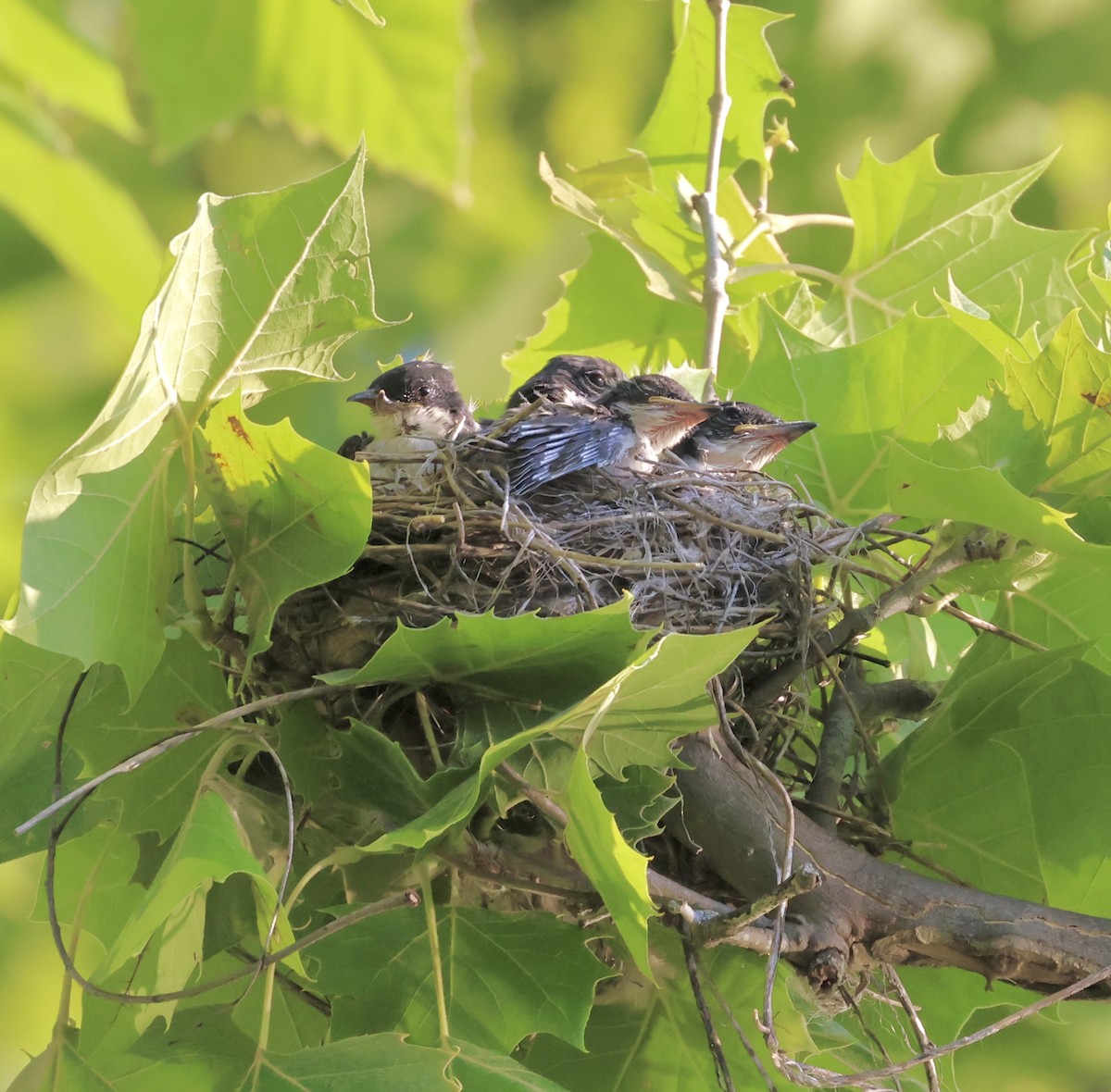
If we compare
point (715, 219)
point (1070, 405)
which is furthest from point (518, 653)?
point (715, 219)

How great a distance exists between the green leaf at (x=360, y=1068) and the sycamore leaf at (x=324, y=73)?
0.92 metres

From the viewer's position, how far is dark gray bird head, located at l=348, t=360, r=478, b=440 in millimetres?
2791

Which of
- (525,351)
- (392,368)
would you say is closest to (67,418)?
(392,368)

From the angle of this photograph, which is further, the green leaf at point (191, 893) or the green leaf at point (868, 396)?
the green leaf at point (868, 396)

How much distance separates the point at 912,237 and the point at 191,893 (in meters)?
1.89

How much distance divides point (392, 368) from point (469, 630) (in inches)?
58.2

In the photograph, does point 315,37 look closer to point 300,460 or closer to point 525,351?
point 300,460

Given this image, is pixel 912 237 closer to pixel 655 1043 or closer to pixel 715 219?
pixel 715 219

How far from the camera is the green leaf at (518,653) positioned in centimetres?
152

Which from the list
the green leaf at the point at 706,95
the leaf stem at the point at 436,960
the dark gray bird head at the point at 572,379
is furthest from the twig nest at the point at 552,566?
the green leaf at the point at 706,95

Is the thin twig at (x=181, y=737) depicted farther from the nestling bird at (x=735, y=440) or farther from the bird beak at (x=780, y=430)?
the nestling bird at (x=735, y=440)

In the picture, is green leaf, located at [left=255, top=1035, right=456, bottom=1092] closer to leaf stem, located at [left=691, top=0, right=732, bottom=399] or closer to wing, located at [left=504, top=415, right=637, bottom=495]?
wing, located at [left=504, top=415, right=637, bottom=495]

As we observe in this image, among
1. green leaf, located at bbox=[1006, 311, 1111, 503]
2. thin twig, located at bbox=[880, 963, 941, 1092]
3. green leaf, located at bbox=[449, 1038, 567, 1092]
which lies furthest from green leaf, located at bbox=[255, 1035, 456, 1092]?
green leaf, located at bbox=[1006, 311, 1111, 503]

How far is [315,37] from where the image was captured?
1.62m
